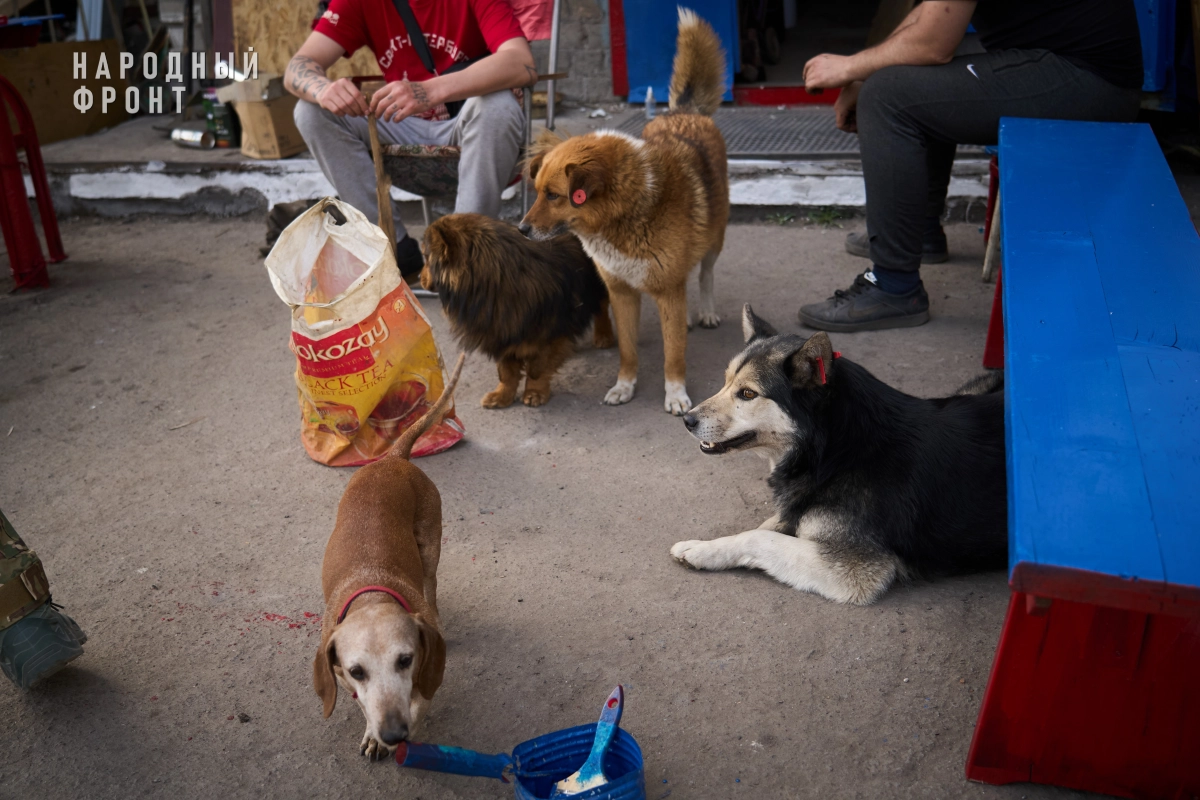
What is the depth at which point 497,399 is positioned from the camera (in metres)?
3.66

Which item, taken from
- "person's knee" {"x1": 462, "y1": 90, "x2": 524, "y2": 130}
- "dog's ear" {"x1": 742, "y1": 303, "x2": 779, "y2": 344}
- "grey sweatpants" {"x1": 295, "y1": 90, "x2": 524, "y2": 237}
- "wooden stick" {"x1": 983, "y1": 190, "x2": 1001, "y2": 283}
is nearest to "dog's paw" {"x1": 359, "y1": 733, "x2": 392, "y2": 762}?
"dog's ear" {"x1": 742, "y1": 303, "x2": 779, "y2": 344}

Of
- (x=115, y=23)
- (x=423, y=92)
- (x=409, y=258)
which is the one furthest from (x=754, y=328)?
(x=115, y=23)

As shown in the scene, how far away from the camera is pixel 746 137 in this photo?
18.9 feet

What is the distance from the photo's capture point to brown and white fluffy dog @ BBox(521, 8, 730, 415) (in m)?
3.22

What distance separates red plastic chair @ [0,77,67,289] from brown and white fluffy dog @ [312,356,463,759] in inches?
140

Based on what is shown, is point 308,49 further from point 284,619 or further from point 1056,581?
point 1056,581

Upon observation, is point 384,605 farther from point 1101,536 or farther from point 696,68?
point 696,68

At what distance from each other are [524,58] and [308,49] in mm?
1082

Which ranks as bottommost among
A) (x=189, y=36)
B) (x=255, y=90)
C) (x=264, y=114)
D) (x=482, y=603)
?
(x=482, y=603)

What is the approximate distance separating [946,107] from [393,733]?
3.23 meters

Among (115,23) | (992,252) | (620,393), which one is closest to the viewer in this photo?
(620,393)

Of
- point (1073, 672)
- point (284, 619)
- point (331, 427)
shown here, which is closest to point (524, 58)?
point (331, 427)

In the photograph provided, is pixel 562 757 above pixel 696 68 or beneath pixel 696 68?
beneath

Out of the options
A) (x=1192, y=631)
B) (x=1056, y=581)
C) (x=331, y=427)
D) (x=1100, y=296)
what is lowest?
(x=331, y=427)
